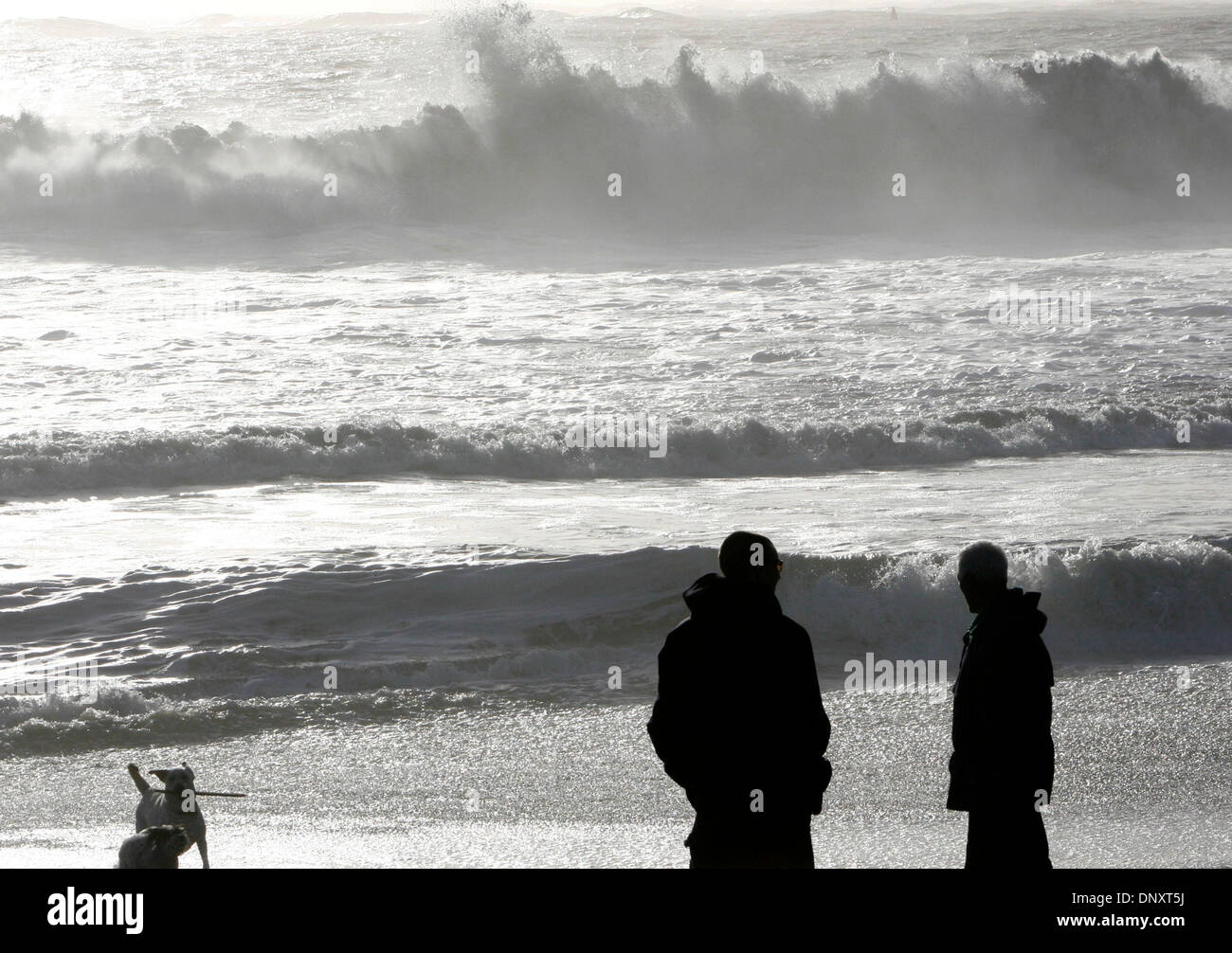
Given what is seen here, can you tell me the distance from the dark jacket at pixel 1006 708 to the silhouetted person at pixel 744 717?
53 cm

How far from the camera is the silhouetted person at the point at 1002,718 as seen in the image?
11.3 feet

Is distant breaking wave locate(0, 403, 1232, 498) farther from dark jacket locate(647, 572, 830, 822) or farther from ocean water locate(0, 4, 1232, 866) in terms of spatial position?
dark jacket locate(647, 572, 830, 822)

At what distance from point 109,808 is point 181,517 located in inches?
203

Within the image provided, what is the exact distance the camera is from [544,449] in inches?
485

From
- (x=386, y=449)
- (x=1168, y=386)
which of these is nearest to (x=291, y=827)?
(x=386, y=449)

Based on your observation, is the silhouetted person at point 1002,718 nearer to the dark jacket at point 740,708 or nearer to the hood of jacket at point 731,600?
the dark jacket at point 740,708

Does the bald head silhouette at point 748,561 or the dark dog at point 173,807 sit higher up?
the bald head silhouette at point 748,561

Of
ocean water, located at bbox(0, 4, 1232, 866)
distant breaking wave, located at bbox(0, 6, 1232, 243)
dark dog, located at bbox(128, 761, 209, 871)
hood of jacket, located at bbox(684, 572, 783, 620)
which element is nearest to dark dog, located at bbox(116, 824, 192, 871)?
dark dog, located at bbox(128, 761, 209, 871)

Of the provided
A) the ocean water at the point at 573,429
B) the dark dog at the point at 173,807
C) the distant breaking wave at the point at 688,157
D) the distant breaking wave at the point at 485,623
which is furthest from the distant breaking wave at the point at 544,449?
the distant breaking wave at the point at 688,157

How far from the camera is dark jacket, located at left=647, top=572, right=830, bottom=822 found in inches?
121

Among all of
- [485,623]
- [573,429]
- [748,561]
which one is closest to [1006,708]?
[748,561]

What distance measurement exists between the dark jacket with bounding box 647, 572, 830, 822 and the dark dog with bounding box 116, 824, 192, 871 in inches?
56.9

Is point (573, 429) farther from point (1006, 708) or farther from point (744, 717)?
point (744, 717)

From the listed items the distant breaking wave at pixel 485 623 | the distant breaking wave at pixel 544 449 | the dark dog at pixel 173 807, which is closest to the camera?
the dark dog at pixel 173 807
